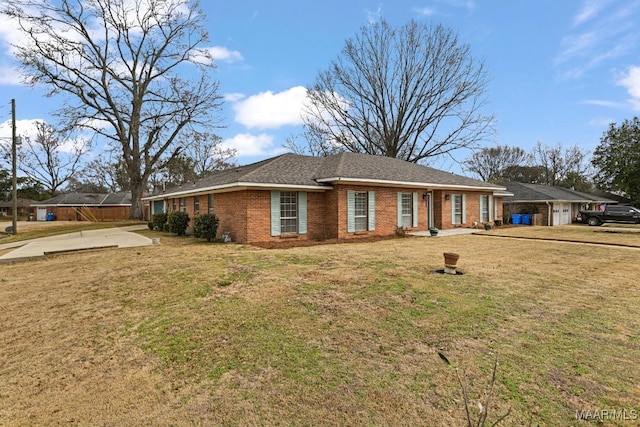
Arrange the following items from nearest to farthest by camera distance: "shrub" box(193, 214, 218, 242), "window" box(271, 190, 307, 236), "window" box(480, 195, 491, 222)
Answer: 1. "window" box(271, 190, 307, 236)
2. "shrub" box(193, 214, 218, 242)
3. "window" box(480, 195, 491, 222)

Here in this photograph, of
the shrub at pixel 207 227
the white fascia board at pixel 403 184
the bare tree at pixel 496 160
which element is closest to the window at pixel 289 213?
Answer: the white fascia board at pixel 403 184

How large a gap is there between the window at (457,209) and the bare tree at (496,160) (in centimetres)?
3120

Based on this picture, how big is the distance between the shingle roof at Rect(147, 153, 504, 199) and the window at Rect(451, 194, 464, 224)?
87 centimetres

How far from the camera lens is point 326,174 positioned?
1479cm

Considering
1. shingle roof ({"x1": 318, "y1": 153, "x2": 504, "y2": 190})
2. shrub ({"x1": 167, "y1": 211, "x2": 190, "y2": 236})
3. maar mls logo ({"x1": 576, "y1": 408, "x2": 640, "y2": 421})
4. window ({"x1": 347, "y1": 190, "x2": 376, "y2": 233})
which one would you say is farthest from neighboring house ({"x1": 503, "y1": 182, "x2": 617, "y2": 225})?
maar mls logo ({"x1": 576, "y1": 408, "x2": 640, "y2": 421})

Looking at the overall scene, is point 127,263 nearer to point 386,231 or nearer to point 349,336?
point 349,336

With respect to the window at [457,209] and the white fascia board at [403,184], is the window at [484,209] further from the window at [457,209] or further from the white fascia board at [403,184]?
the window at [457,209]

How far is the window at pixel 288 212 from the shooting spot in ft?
44.9

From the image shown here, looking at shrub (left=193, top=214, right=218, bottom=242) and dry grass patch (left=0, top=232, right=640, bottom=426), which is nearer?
dry grass patch (left=0, top=232, right=640, bottom=426)

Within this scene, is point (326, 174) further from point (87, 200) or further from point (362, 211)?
point (87, 200)

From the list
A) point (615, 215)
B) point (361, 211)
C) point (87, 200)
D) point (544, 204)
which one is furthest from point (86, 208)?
point (615, 215)

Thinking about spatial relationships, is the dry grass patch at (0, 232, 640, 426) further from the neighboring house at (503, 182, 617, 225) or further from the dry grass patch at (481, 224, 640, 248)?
the neighboring house at (503, 182, 617, 225)

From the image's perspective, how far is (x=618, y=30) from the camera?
11562 mm

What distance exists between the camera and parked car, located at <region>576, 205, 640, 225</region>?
23.4 meters
